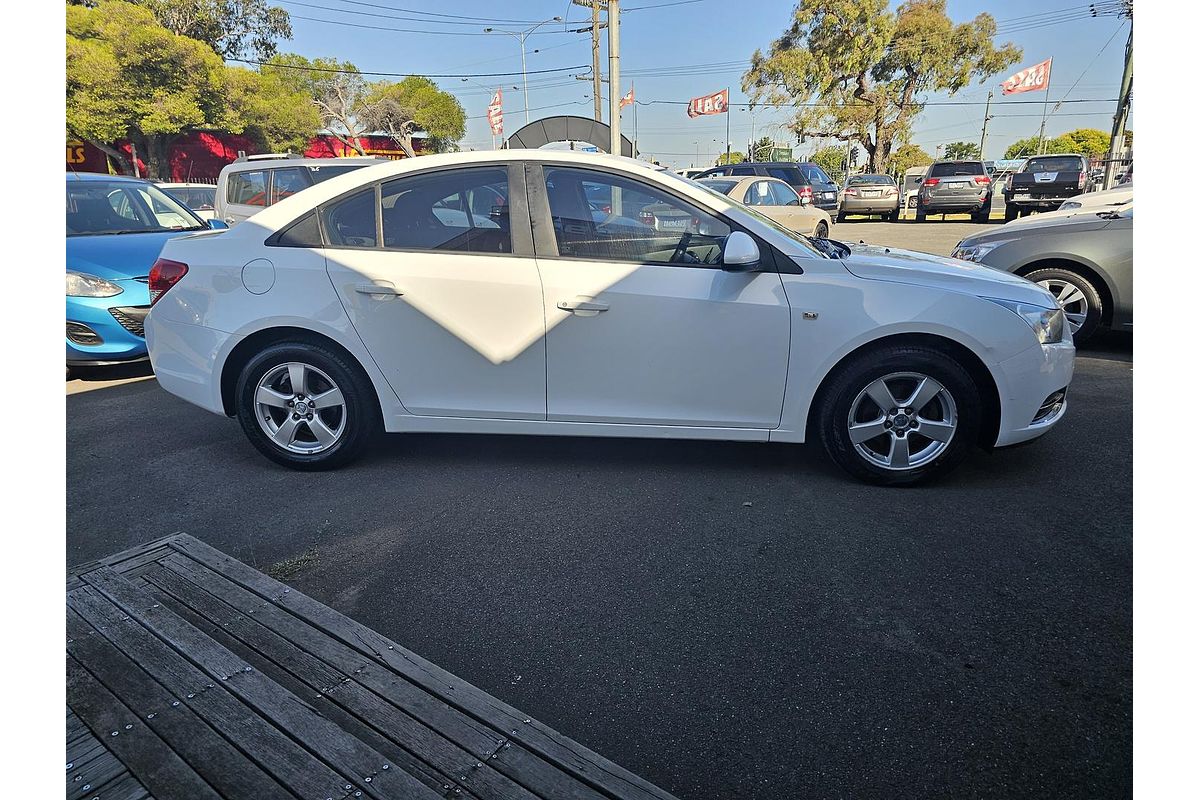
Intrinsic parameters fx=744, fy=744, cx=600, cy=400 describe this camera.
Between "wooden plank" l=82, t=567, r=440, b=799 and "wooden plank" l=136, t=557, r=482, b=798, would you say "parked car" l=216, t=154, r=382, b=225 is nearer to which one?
"wooden plank" l=136, t=557, r=482, b=798

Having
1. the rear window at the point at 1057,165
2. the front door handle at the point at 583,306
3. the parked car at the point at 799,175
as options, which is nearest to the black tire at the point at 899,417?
the front door handle at the point at 583,306

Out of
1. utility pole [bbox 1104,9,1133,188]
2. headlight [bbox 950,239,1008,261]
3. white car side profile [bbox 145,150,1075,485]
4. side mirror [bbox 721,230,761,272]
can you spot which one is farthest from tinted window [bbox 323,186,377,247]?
utility pole [bbox 1104,9,1133,188]

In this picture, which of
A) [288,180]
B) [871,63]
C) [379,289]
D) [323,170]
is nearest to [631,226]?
[379,289]

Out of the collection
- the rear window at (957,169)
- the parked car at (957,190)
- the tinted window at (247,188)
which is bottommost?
the tinted window at (247,188)

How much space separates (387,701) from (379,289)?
2.36m

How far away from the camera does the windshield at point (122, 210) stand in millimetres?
7211

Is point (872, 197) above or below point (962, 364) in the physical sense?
above

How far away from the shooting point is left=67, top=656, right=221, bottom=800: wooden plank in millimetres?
1640

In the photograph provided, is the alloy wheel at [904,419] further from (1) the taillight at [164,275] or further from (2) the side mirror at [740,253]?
(1) the taillight at [164,275]

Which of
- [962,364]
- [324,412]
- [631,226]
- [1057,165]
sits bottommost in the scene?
[324,412]

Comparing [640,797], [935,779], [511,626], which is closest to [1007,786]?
[935,779]

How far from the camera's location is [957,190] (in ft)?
73.4

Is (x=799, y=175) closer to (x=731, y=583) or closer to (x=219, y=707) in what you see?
(x=731, y=583)

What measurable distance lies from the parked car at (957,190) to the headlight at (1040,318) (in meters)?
21.2
